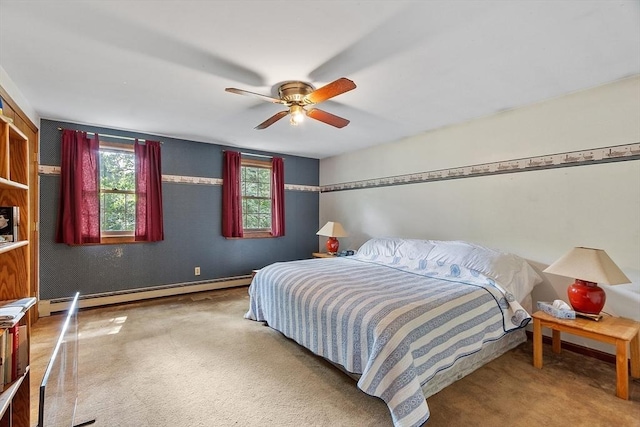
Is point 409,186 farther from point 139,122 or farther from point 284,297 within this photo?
point 139,122

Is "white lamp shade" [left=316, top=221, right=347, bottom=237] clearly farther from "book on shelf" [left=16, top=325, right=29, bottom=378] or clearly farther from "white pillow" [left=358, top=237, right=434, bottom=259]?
"book on shelf" [left=16, top=325, right=29, bottom=378]

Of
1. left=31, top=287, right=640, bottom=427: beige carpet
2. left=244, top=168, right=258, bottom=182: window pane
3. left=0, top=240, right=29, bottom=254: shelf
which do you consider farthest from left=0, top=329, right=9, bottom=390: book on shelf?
left=244, top=168, right=258, bottom=182: window pane

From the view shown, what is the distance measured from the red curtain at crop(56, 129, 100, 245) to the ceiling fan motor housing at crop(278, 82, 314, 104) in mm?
2843

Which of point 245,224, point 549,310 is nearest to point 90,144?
point 245,224

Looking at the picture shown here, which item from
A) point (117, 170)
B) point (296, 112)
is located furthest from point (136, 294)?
point (296, 112)

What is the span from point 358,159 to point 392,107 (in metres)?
1.99

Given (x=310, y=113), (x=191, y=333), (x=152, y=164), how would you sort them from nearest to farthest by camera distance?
1. (x=310, y=113)
2. (x=191, y=333)
3. (x=152, y=164)

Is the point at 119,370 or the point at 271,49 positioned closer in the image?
the point at 271,49

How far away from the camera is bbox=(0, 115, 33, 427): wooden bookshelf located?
142 cm

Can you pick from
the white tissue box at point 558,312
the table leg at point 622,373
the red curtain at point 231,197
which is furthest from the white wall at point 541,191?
the red curtain at point 231,197

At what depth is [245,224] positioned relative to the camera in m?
5.00

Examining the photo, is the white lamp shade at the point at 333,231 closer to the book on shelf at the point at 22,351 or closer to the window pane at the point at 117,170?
the window pane at the point at 117,170

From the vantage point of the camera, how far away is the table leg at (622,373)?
193 centimetres

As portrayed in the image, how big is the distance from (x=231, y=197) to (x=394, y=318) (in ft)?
11.6
